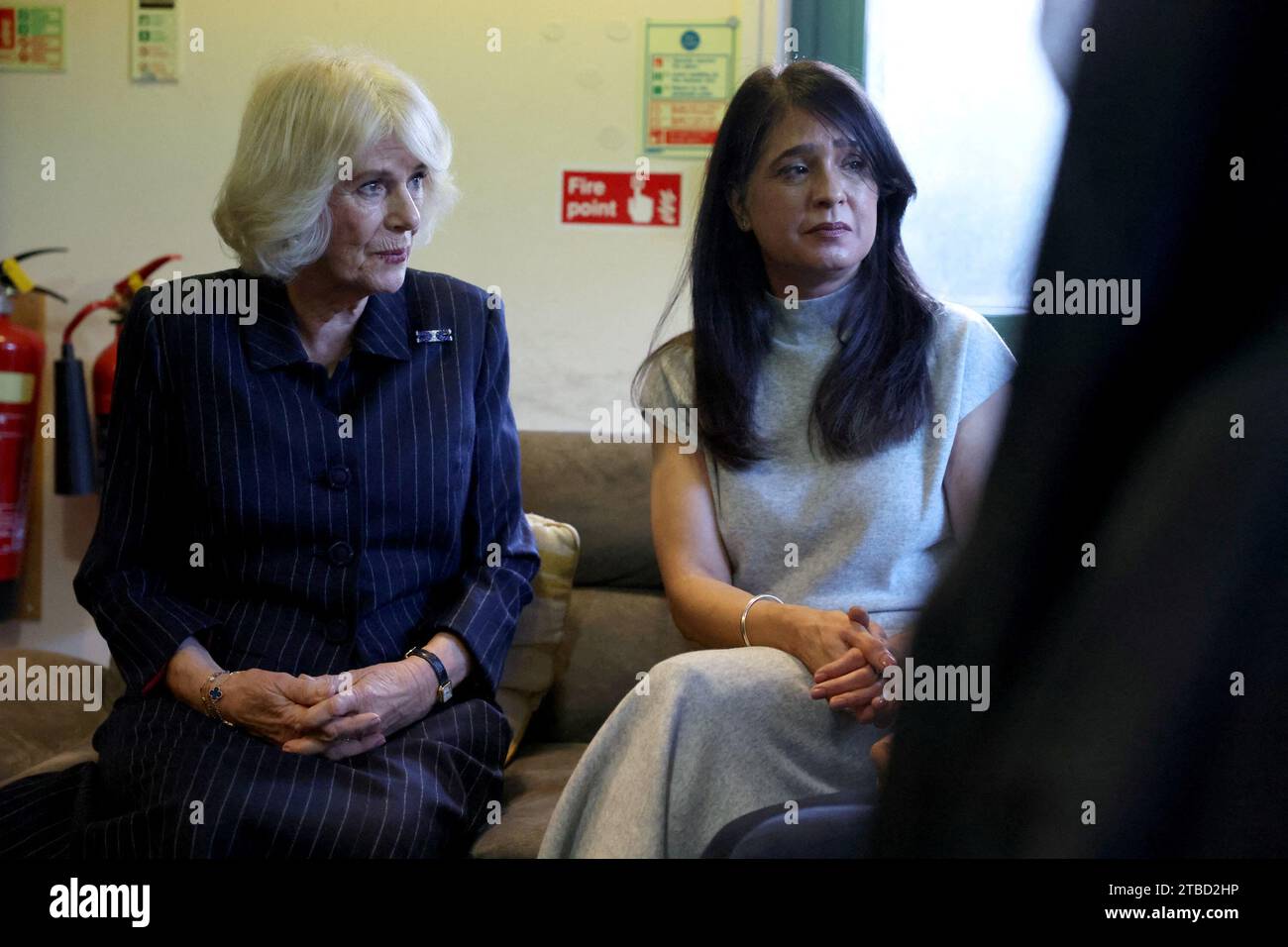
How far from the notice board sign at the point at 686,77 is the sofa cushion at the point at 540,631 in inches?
36.9

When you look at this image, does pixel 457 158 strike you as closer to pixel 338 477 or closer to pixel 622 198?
pixel 622 198

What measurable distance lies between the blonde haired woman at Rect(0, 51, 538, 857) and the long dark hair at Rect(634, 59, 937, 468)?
10.9 inches

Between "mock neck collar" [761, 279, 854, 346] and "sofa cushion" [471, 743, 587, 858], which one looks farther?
"mock neck collar" [761, 279, 854, 346]

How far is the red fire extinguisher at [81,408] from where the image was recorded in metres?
2.15

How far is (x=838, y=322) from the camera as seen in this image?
1368 mm

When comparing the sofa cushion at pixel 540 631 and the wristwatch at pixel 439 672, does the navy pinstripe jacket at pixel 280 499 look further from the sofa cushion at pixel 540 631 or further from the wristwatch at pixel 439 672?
the sofa cushion at pixel 540 631

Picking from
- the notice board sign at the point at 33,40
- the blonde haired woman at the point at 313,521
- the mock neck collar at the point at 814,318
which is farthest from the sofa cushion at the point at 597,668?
the notice board sign at the point at 33,40

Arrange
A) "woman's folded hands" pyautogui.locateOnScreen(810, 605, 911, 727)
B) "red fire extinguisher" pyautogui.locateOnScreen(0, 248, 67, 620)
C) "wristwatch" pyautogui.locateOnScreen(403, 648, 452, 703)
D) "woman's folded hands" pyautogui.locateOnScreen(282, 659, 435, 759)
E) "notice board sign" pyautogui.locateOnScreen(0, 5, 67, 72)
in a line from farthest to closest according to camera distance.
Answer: "notice board sign" pyautogui.locateOnScreen(0, 5, 67, 72) → "red fire extinguisher" pyautogui.locateOnScreen(0, 248, 67, 620) → "wristwatch" pyautogui.locateOnScreen(403, 648, 452, 703) → "woman's folded hands" pyautogui.locateOnScreen(282, 659, 435, 759) → "woman's folded hands" pyautogui.locateOnScreen(810, 605, 911, 727)

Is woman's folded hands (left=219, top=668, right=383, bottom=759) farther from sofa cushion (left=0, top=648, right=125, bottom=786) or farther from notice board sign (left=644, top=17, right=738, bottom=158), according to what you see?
notice board sign (left=644, top=17, right=738, bottom=158)

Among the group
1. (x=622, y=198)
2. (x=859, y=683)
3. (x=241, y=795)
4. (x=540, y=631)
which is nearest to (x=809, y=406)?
(x=859, y=683)

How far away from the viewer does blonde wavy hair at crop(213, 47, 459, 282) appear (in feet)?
4.39

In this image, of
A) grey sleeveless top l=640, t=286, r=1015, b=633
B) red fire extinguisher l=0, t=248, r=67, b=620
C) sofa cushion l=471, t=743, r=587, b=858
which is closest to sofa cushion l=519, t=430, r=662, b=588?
sofa cushion l=471, t=743, r=587, b=858

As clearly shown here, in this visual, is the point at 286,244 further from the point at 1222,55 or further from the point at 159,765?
the point at 1222,55
